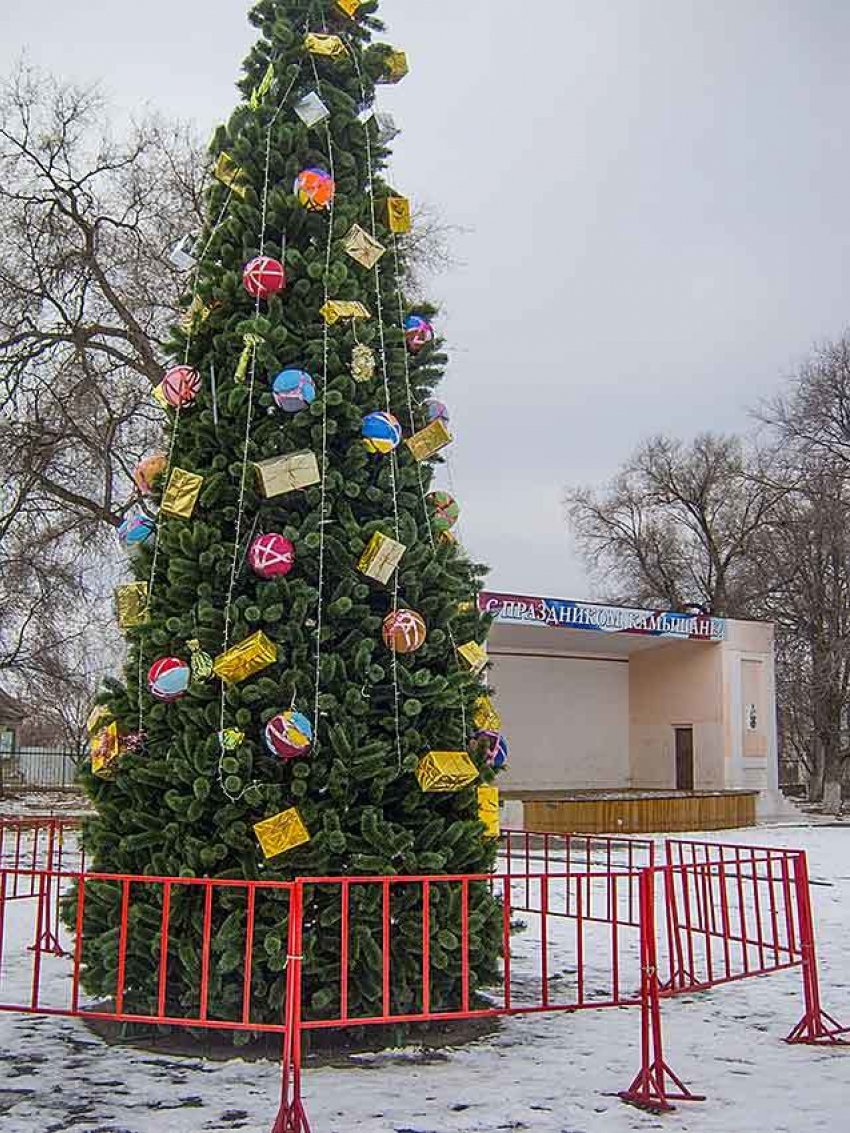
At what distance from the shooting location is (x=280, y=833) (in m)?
5.66

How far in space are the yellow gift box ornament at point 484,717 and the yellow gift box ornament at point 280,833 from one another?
1386mm

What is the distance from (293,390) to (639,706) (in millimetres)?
26076

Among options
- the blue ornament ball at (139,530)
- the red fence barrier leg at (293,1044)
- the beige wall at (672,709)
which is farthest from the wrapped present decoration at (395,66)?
the beige wall at (672,709)

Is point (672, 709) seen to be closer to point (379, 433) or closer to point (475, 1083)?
point (379, 433)

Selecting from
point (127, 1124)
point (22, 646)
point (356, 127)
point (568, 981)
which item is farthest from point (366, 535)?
point (22, 646)

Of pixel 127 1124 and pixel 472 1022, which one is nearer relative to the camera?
pixel 127 1124

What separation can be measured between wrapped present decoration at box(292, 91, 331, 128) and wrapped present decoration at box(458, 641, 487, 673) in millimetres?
3135

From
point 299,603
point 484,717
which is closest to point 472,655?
point 484,717

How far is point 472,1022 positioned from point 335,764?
1923 millimetres

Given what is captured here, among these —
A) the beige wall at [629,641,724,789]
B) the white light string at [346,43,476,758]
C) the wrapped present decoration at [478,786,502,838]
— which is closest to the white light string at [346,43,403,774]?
the white light string at [346,43,476,758]

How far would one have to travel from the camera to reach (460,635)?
6.54 metres

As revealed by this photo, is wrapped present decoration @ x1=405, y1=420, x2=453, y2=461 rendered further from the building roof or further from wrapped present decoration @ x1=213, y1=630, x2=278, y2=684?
the building roof

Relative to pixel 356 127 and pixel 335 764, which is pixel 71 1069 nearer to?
pixel 335 764

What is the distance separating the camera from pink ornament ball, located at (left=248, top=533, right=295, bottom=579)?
19.3 feet
